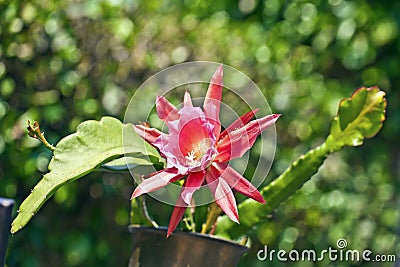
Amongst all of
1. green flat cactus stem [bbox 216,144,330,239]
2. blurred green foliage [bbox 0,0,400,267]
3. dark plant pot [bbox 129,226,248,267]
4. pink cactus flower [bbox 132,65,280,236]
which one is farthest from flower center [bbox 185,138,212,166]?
blurred green foliage [bbox 0,0,400,267]

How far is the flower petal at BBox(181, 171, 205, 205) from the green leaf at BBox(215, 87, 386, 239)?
0.25 m

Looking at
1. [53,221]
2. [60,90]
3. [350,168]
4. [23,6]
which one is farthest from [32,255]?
[350,168]

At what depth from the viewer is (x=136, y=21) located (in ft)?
7.86

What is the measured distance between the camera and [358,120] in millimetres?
1271

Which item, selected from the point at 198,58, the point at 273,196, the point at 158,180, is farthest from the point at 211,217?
the point at 198,58

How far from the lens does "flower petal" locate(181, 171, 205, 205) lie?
973mm

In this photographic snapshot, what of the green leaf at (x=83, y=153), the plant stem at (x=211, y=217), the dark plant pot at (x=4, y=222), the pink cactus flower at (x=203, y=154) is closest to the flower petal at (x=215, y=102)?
the pink cactus flower at (x=203, y=154)

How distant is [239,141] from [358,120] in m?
0.37

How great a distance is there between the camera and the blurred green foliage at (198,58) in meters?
2.23

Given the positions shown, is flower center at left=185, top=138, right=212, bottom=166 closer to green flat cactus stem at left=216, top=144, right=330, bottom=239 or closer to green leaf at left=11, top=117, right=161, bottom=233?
green leaf at left=11, top=117, right=161, bottom=233

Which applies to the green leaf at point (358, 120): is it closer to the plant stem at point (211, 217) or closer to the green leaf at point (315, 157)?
the green leaf at point (315, 157)

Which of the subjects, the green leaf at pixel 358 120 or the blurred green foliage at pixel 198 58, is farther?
the blurred green foliage at pixel 198 58

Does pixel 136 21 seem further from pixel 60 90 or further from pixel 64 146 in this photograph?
pixel 64 146

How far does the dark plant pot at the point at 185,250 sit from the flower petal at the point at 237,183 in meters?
0.12
